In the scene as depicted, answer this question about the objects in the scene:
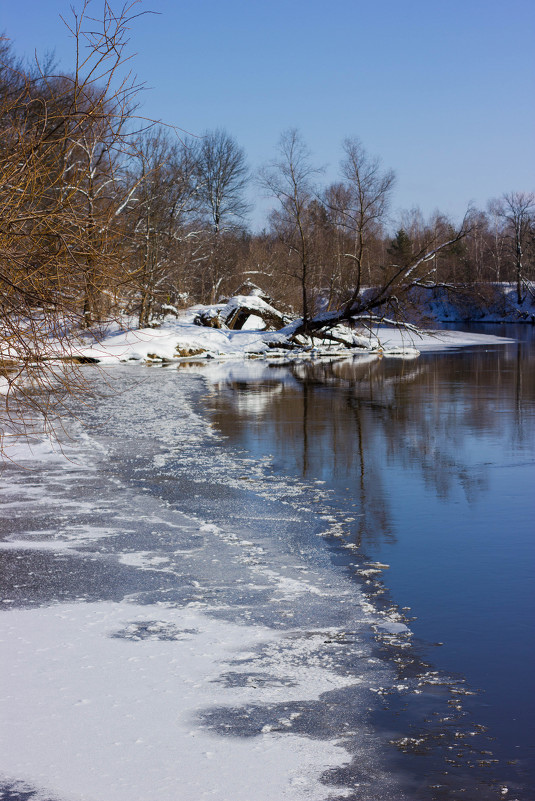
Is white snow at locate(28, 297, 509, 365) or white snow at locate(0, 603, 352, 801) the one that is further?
white snow at locate(28, 297, 509, 365)

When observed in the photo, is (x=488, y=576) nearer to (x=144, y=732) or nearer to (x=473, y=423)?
(x=144, y=732)

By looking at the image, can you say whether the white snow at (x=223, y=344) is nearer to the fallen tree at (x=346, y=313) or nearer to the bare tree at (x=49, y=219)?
the fallen tree at (x=346, y=313)

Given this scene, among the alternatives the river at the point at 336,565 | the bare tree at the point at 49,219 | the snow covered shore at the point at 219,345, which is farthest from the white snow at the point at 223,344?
the bare tree at the point at 49,219

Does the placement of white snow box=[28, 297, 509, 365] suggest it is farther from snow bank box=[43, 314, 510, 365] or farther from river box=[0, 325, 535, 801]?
river box=[0, 325, 535, 801]

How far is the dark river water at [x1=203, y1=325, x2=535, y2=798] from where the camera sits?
170 inches

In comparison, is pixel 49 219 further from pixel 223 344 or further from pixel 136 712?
pixel 223 344

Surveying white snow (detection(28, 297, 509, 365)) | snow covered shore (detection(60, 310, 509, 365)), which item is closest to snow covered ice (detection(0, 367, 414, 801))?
snow covered shore (detection(60, 310, 509, 365))

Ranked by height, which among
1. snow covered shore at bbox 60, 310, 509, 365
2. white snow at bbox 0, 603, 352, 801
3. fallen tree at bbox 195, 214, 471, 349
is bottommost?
white snow at bbox 0, 603, 352, 801

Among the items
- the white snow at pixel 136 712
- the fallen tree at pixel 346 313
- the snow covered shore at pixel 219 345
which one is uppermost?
the fallen tree at pixel 346 313

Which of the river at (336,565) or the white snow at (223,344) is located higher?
the white snow at (223,344)

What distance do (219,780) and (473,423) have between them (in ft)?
38.5

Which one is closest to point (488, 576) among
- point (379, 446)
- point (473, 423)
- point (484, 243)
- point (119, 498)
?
point (119, 498)

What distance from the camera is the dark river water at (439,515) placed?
14.1 ft

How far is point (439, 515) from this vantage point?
27.4ft
